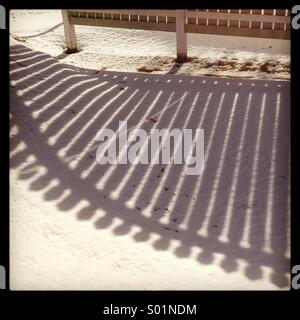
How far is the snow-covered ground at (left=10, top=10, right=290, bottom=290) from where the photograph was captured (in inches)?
127

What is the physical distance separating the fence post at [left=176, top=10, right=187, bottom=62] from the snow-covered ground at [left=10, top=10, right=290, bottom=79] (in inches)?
6.7

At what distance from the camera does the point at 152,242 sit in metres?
3.49

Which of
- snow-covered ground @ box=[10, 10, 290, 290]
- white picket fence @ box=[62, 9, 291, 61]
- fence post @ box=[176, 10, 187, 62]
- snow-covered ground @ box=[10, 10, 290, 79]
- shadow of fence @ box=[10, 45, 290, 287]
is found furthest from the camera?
snow-covered ground @ box=[10, 10, 290, 79]

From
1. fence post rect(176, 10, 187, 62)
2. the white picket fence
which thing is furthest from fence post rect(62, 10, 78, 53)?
fence post rect(176, 10, 187, 62)

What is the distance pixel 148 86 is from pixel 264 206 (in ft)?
9.89

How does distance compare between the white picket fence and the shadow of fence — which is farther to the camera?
the white picket fence

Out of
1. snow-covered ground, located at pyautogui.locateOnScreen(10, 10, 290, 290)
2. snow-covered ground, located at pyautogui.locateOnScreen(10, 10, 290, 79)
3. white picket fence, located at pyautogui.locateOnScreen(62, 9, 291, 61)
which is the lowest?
snow-covered ground, located at pyautogui.locateOnScreen(10, 10, 290, 290)

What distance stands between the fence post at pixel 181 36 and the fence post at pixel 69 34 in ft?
7.38

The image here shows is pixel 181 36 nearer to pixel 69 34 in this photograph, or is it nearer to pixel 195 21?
pixel 195 21

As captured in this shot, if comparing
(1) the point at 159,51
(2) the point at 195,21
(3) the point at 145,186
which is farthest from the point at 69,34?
(3) the point at 145,186

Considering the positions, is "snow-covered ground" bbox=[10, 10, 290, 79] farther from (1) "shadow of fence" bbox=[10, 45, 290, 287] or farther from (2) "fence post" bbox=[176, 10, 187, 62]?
(1) "shadow of fence" bbox=[10, 45, 290, 287]

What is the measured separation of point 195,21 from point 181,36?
0.34 m

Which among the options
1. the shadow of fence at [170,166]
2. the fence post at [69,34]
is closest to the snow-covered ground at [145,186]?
the shadow of fence at [170,166]
